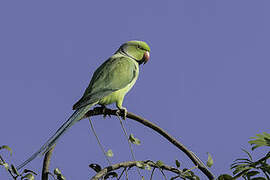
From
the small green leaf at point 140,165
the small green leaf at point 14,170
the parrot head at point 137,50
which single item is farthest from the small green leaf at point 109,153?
the parrot head at point 137,50

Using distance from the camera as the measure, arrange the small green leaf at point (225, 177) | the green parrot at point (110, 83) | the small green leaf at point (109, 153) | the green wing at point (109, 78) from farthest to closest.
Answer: the green wing at point (109, 78) → the green parrot at point (110, 83) → the small green leaf at point (109, 153) → the small green leaf at point (225, 177)

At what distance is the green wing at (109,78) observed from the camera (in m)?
3.16

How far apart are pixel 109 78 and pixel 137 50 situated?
86cm

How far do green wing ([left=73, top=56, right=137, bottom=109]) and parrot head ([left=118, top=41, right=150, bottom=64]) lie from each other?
30 centimetres

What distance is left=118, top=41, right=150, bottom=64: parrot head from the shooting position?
412 centimetres

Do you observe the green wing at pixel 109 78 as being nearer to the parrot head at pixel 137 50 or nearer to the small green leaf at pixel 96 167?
the parrot head at pixel 137 50

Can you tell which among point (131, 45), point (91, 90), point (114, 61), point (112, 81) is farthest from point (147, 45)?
point (91, 90)

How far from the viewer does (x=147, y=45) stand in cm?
421

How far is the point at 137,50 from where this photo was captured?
4.16 m

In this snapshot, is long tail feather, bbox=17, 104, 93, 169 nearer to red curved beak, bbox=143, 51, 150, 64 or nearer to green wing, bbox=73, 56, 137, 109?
green wing, bbox=73, 56, 137, 109

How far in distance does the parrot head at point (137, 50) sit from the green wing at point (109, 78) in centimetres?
30

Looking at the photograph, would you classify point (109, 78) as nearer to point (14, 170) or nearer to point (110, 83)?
point (110, 83)

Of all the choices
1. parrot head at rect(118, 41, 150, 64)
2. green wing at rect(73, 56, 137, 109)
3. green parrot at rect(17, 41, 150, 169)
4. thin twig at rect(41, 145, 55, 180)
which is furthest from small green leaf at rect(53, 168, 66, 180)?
parrot head at rect(118, 41, 150, 64)

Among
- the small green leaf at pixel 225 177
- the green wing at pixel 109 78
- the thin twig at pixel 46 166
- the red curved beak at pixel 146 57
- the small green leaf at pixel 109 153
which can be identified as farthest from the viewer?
the red curved beak at pixel 146 57
